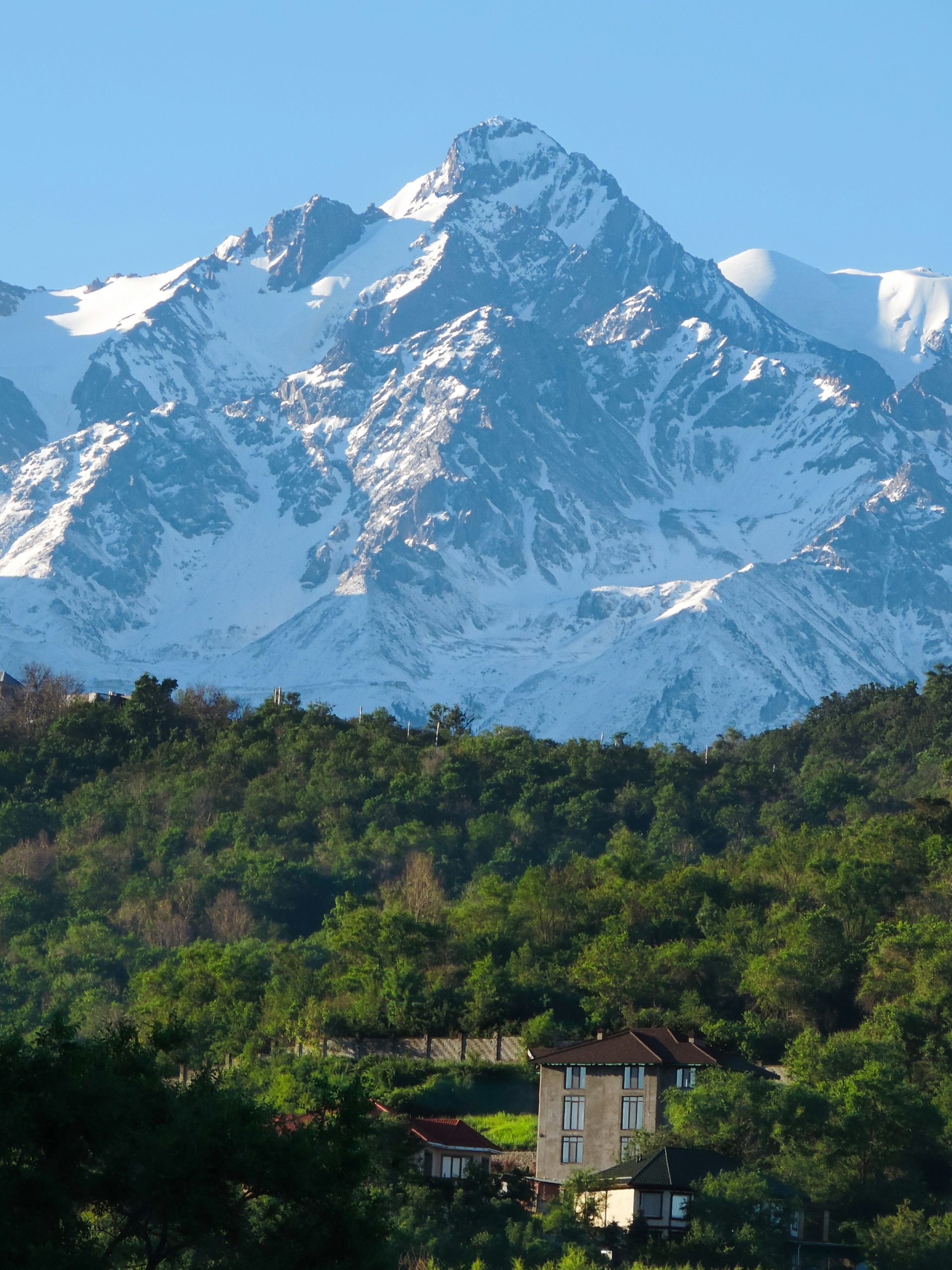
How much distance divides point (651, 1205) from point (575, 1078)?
8706 mm

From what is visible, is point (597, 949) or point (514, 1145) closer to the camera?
point (514, 1145)

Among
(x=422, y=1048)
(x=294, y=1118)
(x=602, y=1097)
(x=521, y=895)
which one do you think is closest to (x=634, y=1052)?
(x=602, y=1097)

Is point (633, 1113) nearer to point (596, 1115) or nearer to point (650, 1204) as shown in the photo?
point (596, 1115)

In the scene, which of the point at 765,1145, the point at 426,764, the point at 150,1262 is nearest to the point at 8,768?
the point at 426,764

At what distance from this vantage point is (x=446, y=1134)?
57375mm

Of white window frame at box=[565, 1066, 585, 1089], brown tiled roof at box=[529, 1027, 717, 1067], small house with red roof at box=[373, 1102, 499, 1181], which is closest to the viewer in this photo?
small house with red roof at box=[373, 1102, 499, 1181]

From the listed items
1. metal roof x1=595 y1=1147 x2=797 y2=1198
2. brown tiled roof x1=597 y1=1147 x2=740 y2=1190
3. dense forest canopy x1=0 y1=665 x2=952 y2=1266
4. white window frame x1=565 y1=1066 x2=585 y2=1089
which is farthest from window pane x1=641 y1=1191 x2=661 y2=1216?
white window frame x1=565 y1=1066 x2=585 y2=1089

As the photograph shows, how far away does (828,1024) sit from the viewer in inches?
2709

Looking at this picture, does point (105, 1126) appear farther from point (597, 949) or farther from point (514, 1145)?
point (597, 949)

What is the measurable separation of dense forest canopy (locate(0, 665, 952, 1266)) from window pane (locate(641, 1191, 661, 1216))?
9.69 feet

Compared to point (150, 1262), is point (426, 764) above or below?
above

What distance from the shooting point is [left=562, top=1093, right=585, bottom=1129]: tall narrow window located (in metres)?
61.7

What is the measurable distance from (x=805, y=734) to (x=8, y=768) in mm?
49126

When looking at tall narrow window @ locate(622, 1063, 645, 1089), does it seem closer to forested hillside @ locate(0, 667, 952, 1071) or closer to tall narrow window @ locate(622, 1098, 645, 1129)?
tall narrow window @ locate(622, 1098, 645, 1129)
